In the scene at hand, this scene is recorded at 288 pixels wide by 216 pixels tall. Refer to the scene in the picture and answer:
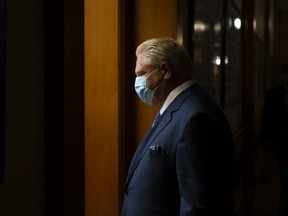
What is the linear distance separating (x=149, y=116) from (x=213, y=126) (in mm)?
957

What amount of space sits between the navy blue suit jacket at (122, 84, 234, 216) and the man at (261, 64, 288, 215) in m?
2.74

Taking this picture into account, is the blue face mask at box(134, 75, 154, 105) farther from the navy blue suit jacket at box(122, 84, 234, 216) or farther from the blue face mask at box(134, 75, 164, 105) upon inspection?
the navy blue suit jacket at box(122, 84, 234, 216)

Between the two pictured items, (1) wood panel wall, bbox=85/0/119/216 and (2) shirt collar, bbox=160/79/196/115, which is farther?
(1) wood panel wall, bbox=85/0/119/216

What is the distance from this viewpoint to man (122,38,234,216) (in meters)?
1.32

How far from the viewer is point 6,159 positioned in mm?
1028

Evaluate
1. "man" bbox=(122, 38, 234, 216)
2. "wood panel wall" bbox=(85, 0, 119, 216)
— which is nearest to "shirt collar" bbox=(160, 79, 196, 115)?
"man" bbox=(122, 38, 234, 216)

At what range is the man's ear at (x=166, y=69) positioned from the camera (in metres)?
1.56

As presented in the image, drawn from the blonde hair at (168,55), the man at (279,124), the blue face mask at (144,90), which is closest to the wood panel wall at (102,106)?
the blue face mask at (144,90)

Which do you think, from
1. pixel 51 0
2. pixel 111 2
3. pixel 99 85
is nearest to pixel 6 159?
pixel 51 0

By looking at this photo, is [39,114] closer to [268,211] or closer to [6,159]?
[6,159]

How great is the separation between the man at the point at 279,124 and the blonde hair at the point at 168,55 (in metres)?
2.73

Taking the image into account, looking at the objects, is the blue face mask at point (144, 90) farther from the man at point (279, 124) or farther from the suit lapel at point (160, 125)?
the man at point (279, 124)

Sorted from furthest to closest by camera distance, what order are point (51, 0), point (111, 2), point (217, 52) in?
point (217, 52) < point (111, 2) < point (51, 0)

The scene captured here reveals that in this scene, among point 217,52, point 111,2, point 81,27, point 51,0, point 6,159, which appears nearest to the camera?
point 6,159
